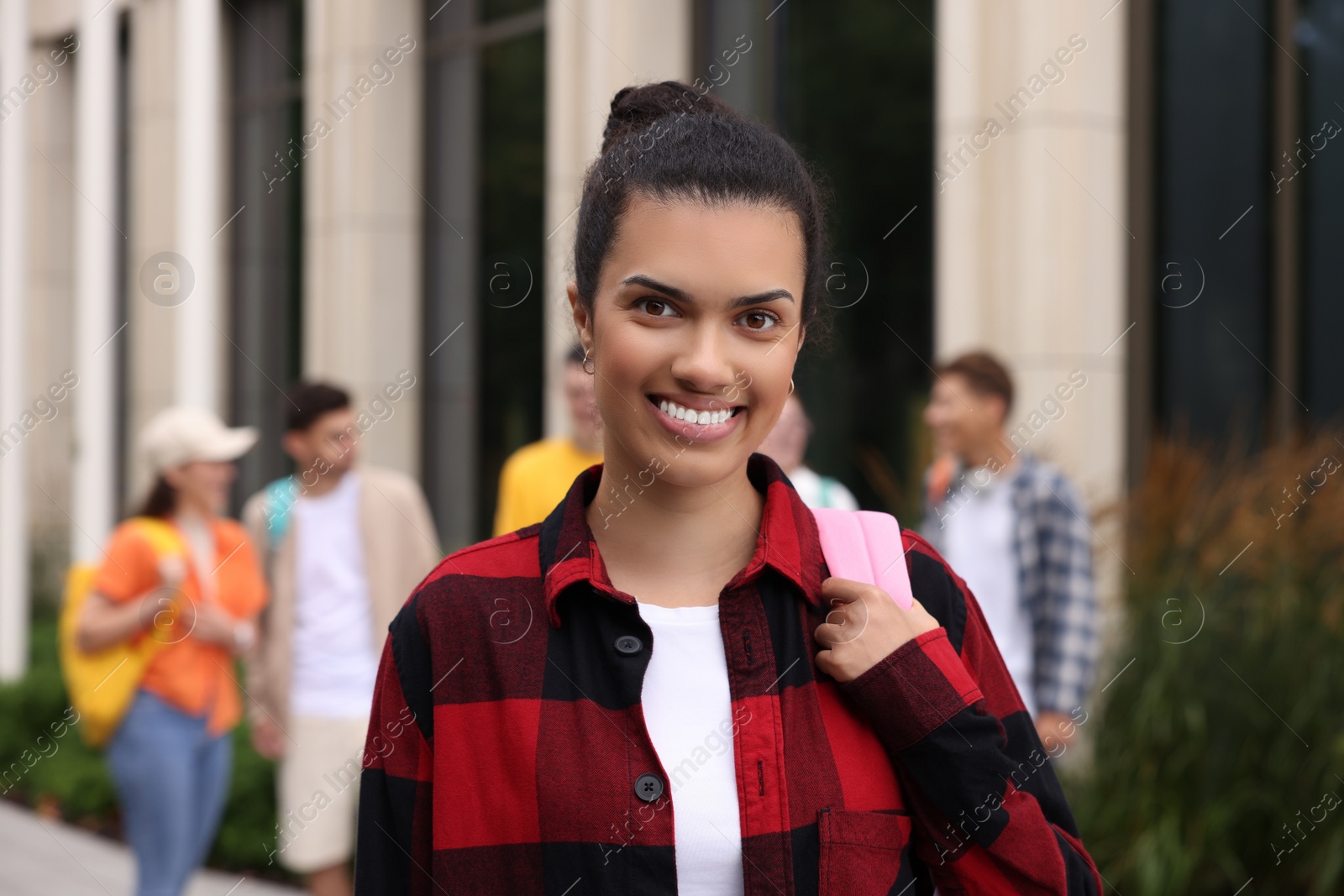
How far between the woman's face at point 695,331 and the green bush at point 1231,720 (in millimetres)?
4072

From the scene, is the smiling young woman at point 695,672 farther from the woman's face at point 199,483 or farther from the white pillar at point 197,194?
the white pillar at point 197,194

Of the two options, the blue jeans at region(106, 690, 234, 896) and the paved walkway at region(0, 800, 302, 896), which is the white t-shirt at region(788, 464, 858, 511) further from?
the paved walkway at region(0, 800, 302, 896)

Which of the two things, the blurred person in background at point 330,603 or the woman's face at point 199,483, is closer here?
the blurred person in background at point 330,603

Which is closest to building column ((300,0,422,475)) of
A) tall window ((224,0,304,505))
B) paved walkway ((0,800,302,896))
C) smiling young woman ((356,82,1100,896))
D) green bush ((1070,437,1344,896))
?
tall window ((224,0,304,505))

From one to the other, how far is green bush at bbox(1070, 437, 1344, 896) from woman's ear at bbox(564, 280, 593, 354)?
4.11 meters

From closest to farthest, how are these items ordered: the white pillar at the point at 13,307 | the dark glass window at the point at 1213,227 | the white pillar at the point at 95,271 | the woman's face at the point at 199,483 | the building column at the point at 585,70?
the woman's face at the point at 199,483 < the dark glass window at the point at 1213,227 < the building column at the point at 585,70 < the white pillar at the point at 95,271 < the white pillar at the point at 13,307

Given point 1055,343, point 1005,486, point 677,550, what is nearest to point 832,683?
point 677,550

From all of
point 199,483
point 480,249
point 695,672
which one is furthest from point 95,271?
point 695,672

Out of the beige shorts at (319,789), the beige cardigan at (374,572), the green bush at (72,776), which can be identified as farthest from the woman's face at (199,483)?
the green bush at (72,776)

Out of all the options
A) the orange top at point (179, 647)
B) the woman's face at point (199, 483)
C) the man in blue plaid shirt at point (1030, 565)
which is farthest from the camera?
the woman's face at point (199, 483)

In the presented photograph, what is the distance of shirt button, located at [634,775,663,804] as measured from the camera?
1.69 metres

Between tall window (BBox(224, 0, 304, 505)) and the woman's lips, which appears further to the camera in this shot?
tall window (BBox(224, 0, 304, 505))

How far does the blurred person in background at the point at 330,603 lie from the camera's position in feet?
17.9

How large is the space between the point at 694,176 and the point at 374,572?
399cm
